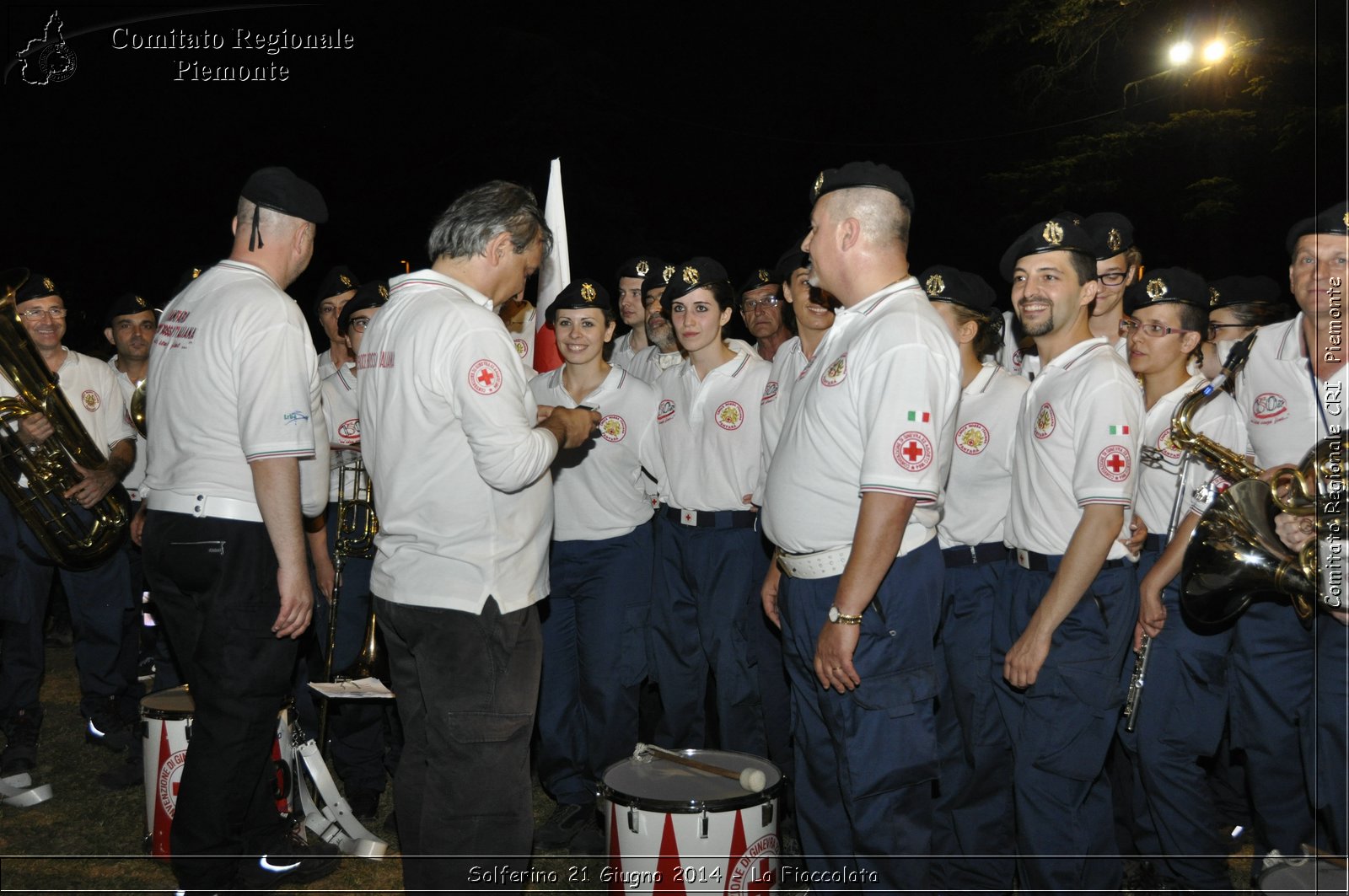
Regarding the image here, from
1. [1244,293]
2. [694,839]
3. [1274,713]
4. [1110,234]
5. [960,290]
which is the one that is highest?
[1110,234]

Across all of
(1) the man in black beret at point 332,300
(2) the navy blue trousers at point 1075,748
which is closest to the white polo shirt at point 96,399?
(1) the man in black beret at point 332,300

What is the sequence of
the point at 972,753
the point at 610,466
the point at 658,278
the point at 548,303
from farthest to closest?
the point at 548,303 < the point at 658,278 < the point at 610,466 < the point at 972,753

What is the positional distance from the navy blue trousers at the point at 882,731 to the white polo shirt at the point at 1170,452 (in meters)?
1.56

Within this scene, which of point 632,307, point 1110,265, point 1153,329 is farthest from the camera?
point 632,307

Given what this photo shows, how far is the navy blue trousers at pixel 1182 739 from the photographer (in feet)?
13.5

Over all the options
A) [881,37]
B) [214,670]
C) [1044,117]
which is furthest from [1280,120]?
[214,670]

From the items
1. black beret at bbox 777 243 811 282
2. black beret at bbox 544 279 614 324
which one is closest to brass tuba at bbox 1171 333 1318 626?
black beret at bbox 777 243 811 282

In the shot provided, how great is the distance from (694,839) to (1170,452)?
2514 millimetres

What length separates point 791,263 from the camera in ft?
19.0

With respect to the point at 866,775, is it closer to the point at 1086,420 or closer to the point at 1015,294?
the point at 1086,420

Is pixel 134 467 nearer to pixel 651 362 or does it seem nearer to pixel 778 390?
pixel 651 362

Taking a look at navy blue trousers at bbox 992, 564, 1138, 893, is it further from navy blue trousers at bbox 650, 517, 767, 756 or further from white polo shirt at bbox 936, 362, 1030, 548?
navy blue trousers at bbox 650, 517, 767, 756

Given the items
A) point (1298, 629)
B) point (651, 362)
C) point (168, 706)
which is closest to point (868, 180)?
point (1298, 629)

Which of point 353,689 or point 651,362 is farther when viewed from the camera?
point 651,362
